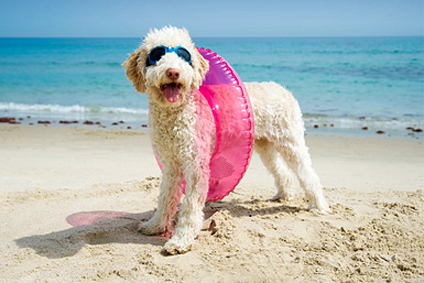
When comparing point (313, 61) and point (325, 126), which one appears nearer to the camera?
point (325, 126)

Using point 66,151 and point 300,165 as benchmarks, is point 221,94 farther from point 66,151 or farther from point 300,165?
point 66,151

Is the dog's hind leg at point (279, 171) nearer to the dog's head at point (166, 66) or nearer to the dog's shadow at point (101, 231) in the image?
the dog's shadow at point (101, 231)

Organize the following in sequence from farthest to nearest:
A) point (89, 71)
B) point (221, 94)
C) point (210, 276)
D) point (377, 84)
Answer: point (89, 71) < point (377, 84) < point (221, 94) < point (210, 276)

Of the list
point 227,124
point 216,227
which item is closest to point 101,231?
point 216,227

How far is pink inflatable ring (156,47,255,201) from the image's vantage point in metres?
4.37

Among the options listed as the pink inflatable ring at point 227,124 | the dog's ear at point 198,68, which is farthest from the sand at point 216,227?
the dog's ear at point 198,68

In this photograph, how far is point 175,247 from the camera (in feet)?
13.1

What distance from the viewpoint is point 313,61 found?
112 ft

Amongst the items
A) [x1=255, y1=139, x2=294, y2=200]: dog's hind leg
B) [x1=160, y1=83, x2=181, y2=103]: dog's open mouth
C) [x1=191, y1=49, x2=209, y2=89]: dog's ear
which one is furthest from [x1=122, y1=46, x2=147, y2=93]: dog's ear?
[x1=255, y1=139, x2=294, y2=200]: dog's hind leg

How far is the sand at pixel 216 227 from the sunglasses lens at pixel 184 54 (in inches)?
72.8

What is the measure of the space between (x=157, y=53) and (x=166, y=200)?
160 centimetres

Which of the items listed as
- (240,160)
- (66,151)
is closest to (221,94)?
(240,160)

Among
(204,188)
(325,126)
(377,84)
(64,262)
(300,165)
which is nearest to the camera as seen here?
(64,262)

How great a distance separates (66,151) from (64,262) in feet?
18.3
